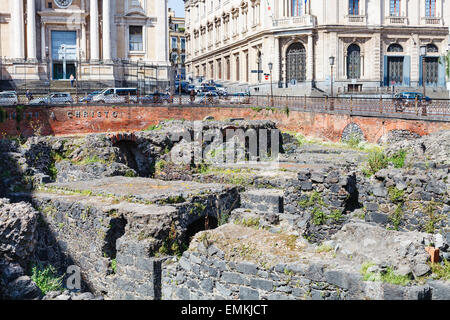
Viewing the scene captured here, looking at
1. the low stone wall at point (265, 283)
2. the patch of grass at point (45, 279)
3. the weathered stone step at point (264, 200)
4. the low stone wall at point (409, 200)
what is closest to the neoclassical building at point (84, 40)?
the weathered stone step at point (264, 200)

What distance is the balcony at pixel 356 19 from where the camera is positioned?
4828 centimetres

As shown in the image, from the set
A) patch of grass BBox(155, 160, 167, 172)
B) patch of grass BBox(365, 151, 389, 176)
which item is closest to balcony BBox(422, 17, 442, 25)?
patch of grass BBox(155, 160, 167, 172)

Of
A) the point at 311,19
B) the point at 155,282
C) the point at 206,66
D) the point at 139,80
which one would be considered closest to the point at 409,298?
the point at 155,282

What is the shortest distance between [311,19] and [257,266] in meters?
41.6

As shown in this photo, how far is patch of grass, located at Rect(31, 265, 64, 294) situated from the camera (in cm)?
1001

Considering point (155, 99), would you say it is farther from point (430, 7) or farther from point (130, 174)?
point (430, 7)

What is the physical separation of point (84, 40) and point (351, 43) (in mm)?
21869

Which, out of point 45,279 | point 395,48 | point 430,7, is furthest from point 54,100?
point 430,7

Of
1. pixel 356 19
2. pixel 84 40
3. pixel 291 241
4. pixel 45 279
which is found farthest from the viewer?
pixel 356 19

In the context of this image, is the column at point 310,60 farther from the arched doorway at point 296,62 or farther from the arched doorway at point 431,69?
the arched doorway at point 431,69

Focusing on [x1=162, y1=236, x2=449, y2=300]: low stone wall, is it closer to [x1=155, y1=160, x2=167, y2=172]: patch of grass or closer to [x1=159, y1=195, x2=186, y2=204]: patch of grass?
[x1=159, y1=195, x2=186, y2=204]: patch of grass

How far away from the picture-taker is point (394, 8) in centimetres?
4909

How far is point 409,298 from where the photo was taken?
7125mm
